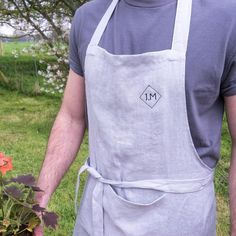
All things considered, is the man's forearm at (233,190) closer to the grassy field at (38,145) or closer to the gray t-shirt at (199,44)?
the gray t-shirt at (199,44)

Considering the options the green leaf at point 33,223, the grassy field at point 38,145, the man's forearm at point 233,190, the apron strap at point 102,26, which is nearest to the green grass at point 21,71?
the grassy field at point 38,145

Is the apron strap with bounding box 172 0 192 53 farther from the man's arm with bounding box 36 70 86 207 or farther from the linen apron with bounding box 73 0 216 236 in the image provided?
the man's arm with bounding box 36 70 86 207

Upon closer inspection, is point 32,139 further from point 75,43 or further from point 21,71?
point 21,71

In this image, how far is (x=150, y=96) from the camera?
1435 millimetres

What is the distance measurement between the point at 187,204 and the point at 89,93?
459mm

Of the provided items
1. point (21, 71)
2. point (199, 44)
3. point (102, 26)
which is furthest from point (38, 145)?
point (21, 71)

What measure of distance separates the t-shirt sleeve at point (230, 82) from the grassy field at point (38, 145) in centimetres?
270

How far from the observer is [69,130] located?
1.76m

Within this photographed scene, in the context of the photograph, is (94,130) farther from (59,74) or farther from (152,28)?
(59,74)

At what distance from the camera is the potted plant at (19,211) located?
135 centimetres

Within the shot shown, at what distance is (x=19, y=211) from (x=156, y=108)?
48 cm

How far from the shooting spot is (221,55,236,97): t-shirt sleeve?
1.39 m

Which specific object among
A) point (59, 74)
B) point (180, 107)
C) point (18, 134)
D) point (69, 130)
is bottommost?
point (18, 134)

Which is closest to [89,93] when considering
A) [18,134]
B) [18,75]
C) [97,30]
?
[97,30]
